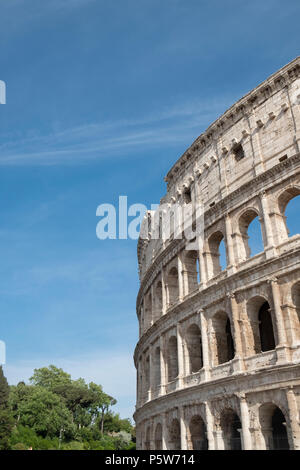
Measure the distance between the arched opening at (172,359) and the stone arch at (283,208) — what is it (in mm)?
8284

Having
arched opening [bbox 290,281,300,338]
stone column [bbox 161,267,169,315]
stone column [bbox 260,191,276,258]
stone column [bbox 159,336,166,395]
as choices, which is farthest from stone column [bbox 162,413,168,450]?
stone column [bbox 260,191,276,258]

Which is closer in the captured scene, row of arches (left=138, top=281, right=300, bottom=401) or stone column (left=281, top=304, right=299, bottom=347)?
stone column (left=281, top=304, right=299, bottom=347)

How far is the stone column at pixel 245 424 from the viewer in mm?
16859

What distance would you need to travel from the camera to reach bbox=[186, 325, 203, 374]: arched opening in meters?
21.8

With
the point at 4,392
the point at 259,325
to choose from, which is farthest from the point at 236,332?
the point at 4,392

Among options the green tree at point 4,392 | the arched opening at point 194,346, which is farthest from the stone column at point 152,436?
the green tree at point 4,392

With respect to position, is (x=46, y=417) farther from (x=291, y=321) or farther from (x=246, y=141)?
(x=291, y=321)

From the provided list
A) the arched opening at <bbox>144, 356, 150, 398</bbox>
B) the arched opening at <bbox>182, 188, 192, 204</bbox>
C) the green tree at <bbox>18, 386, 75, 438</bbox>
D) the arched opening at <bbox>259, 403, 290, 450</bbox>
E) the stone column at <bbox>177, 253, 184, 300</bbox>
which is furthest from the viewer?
the green tree at <bbox>18, 386, 75, 438</bbox>

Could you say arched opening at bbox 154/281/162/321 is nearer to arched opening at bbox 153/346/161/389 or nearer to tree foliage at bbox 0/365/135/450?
arched opening at bbox 153/346/161/389

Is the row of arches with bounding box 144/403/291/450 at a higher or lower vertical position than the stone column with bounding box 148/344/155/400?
lower

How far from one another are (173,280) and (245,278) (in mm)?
7429

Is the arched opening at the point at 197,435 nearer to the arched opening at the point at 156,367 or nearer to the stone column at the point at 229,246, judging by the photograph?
the arched opening at the point at 156,367

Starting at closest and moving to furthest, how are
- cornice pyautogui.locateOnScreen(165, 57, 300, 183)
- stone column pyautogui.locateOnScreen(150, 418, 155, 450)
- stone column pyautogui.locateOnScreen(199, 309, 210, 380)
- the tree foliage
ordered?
stone column pyautogui.locateOnScreen(199, 309, 210, 380) < cornice pyautogui.locateOnScreen(165, 57, 300, 183) < stone column pyautogui.locateOnScreen(150, 418, 155, 450) < the tree foliage

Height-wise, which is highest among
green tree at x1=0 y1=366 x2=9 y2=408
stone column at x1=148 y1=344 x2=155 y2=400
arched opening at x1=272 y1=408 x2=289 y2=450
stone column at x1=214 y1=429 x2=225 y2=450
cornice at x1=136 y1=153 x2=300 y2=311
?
cornice at x1=136 y1=153 x2=300 y2=311
